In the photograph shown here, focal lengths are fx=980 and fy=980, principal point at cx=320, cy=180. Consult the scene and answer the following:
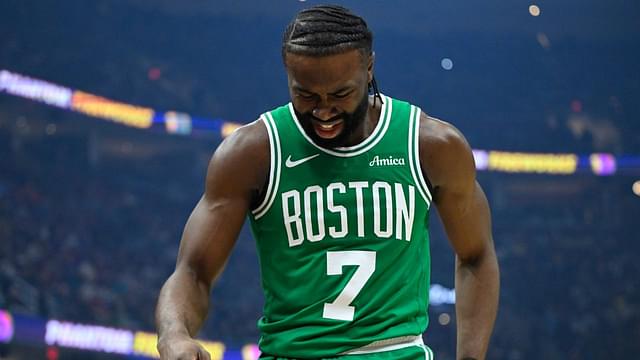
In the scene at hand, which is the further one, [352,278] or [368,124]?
[368,124]

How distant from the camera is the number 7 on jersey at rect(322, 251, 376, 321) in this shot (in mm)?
1991

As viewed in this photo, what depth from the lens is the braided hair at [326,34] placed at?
196 centimetres

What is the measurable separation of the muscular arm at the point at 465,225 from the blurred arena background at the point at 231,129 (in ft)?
24.5

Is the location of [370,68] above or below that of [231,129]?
below

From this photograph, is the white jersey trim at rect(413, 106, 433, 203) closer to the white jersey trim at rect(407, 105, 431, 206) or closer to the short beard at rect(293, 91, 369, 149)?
the white jersey trim at rect(407, 105, 431, 206)

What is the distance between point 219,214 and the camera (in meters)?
2.06

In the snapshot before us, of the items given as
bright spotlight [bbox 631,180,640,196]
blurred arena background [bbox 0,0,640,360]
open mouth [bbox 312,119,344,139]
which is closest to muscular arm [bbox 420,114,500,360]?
open mouth [bbox 312,119,344,139]

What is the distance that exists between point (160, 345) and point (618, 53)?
1155 centimetres

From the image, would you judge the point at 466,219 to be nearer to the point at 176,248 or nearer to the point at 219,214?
the point at 219,214

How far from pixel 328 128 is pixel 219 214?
0.98ft

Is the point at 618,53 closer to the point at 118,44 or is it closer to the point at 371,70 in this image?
the point at 118,44

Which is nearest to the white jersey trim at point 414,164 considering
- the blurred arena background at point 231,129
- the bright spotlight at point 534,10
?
the blurred arena background at point 231,129

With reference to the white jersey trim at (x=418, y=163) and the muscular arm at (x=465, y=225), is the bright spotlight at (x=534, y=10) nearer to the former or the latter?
the muscular arm at (x=465, y=225)

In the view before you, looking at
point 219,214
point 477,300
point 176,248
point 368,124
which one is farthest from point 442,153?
point 176,248
